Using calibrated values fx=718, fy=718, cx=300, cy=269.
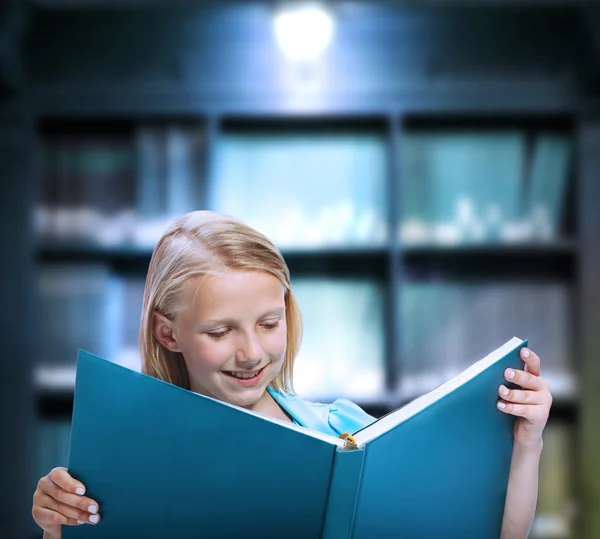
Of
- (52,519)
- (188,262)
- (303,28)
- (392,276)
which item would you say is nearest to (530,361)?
(188,262)

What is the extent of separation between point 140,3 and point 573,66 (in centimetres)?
124

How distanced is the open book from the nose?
14 cm

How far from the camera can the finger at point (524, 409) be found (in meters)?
0.70

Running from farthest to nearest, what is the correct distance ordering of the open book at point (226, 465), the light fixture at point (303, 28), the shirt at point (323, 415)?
the light fixture at point (303, 28)
the shirt at point (323, 415)
the open book at point (226, 465)

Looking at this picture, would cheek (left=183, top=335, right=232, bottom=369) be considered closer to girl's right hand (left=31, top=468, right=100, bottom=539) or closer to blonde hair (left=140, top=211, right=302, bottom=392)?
blonde hair (left=140, top=211, right=302, bottom=392)

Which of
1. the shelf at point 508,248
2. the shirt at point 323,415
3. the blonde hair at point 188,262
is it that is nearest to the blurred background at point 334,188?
the shelf at point 508,248

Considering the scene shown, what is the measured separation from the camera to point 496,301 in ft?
6.73

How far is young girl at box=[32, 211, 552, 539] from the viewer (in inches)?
28.5

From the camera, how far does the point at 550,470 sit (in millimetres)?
2006

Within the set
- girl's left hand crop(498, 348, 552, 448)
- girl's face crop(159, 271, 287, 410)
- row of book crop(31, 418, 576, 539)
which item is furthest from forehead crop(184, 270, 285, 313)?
row of book crop(31, 418, 576, 539)

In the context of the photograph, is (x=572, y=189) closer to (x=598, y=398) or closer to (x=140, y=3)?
(x=598, y=398)

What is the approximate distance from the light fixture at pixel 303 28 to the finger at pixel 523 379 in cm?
139

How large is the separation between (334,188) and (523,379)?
56.0 inches

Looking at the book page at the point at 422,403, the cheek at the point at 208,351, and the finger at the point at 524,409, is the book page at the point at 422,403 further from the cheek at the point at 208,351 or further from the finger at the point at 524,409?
the cheek at the point at 208,351
